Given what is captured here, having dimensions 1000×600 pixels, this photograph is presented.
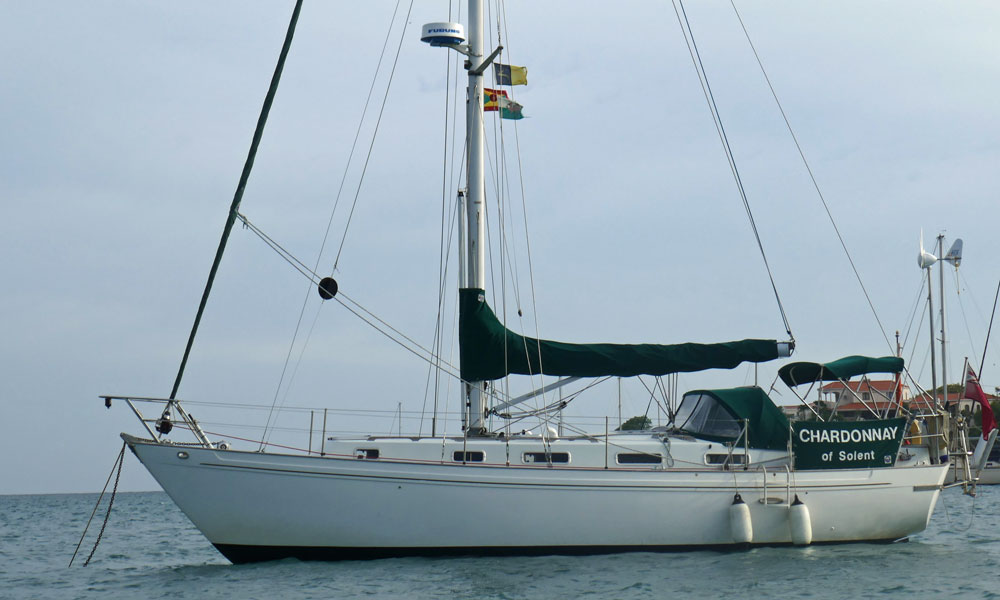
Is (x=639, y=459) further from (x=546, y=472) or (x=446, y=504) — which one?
(x=446, y=504)

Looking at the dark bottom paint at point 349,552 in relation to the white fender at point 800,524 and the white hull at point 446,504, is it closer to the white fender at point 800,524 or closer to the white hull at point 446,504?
the white hull at point 446,504

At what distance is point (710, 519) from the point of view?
14430 millimetres

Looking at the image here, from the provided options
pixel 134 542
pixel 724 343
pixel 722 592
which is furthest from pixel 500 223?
pixel 134 542

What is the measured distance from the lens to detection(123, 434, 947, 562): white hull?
43.5 ft

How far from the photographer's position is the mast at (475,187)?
49.2 feet

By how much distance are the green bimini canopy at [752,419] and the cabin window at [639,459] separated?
93cm

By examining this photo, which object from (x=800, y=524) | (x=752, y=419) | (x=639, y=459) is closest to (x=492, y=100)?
(x=639, y=459)

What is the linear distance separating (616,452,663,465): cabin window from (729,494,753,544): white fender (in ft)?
4.32

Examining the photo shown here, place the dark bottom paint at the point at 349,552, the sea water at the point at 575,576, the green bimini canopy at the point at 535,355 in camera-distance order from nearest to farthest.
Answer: the sea water at the point at 575,576, the dark bottom paint at the point at 349,552, the green bimini canopy at the point at 535,355

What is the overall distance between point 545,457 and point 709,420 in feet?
9.61

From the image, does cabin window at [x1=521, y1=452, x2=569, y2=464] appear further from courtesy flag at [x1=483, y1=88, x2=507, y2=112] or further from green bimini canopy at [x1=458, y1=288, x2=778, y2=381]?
courtesy flag at [x1=483, y1=88, x2=507, y2=112]

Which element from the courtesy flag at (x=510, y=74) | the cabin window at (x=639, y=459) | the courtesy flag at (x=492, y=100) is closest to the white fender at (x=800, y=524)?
the cabin window at (x=639, y=459)

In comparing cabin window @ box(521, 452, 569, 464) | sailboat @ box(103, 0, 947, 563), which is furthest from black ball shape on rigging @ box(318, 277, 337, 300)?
cabin window @ box(521, 452, 569, 464)

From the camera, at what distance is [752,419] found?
15008 mm
